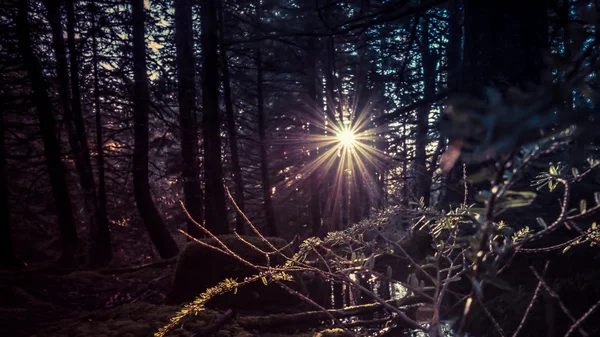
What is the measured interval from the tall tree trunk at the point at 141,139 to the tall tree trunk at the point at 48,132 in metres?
1.69

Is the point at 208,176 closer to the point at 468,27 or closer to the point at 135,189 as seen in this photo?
the point at 135,189

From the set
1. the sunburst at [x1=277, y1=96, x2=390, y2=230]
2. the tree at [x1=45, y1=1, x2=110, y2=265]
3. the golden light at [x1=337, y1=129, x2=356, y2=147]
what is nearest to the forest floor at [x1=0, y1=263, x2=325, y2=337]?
the tree at [x1=45, y1=1, x2=110, y2=265]

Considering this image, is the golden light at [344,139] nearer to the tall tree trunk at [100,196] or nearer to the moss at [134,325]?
the tall tree trunk at [100,196]

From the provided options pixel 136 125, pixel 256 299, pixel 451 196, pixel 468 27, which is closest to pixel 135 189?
pixel 136 125

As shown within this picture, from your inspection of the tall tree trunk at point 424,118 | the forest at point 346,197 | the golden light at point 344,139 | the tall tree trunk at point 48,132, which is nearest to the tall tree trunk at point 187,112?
the forest at point 346,197

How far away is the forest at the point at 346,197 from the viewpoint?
2.57 feet

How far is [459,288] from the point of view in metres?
3.99

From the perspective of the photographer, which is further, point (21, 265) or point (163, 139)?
point (163, 139)

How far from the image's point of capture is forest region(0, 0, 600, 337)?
0.78m

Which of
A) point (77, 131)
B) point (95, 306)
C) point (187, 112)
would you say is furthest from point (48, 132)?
point (95, 306)

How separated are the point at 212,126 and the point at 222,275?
434 centimetres

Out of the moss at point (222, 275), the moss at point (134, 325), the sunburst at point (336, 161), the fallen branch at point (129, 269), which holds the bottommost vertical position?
the fallen branch at point (129, 269)

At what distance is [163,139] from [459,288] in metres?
9.77

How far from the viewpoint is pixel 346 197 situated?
16281mm
